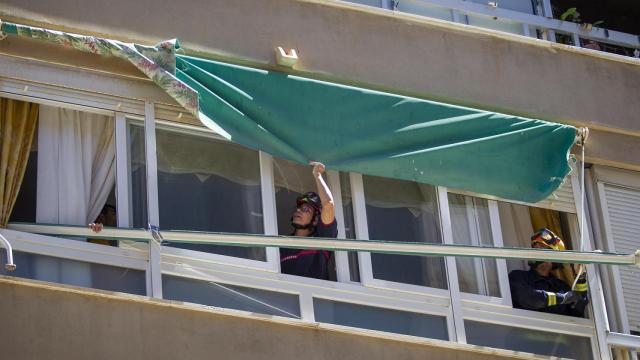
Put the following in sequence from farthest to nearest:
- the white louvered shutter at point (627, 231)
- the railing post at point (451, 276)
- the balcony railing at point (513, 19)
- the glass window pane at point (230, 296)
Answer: the balcony railing at point (513, 19) → the white louvered shutter at point (627, 231) → the railing post at point (451, 276) → the glass window pane at point (230, 296)

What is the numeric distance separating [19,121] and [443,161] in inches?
137

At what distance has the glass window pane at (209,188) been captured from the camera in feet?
37.6

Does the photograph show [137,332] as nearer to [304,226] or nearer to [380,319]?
[304,226]

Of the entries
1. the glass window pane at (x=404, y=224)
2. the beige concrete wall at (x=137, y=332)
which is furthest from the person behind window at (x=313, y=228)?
the beige concrete wall at (x=137, y=332)

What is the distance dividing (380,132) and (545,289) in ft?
6.27

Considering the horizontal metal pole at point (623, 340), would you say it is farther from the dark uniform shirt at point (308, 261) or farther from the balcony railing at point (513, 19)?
the balcony railing at point (513, 19)

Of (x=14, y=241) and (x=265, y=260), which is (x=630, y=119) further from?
(x=14, y=241)

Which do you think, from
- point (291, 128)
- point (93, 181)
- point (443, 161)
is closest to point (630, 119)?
point (443, 161)

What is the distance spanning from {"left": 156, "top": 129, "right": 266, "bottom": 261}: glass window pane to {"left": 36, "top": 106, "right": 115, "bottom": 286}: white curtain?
43cm

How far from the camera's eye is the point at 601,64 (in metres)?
13.8

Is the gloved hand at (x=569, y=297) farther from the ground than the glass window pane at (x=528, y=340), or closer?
farther from the ground

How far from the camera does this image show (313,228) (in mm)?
11812

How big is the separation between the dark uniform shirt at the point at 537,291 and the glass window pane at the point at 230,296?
2.04 metres

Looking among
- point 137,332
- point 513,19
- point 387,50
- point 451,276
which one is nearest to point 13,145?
point 137,332
